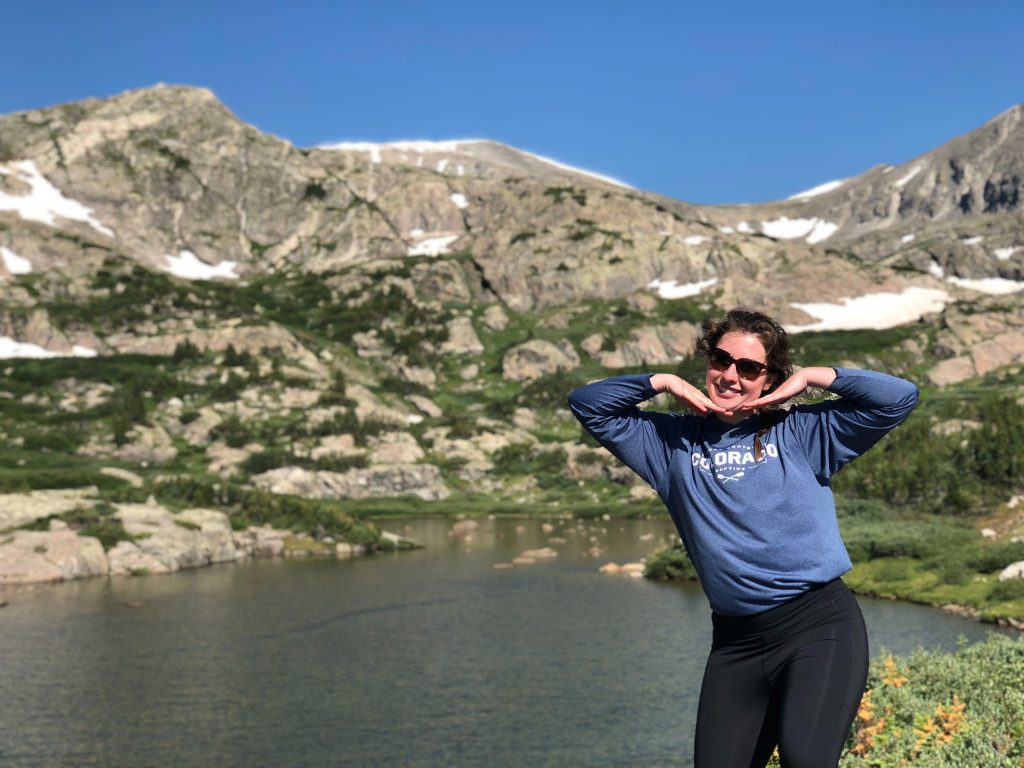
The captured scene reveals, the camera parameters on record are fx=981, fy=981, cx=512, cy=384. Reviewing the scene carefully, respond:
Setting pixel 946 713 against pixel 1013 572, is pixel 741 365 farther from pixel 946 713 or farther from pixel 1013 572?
pixel 1013 572

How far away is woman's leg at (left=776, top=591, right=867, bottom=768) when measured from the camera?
6887mm

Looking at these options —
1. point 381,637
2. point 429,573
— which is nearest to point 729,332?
point 381,637

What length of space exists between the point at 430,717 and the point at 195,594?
157ft

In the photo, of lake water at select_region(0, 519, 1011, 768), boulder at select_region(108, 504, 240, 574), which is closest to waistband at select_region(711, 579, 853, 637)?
lake water at select_region(0, 519, 1011, 768)

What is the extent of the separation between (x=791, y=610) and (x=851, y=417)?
→ 1514 millimetres

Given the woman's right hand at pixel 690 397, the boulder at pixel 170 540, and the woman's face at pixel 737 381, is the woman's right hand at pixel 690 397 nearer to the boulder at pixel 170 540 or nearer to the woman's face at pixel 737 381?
the woman's face at pixel 737 381

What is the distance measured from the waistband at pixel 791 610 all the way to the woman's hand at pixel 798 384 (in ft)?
4.66

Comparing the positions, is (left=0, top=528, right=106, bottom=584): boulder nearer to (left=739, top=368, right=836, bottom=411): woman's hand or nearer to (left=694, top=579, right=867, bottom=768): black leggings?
(left=694, top=579, right=867, bottom=768): black leggings

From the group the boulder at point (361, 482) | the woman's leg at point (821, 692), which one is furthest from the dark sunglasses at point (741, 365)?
the boulder at point (361, 482)

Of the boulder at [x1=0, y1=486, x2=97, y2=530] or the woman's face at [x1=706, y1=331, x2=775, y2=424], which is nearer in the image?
the woman's face at [x1=706, y1=331, x2=775, y2=424]

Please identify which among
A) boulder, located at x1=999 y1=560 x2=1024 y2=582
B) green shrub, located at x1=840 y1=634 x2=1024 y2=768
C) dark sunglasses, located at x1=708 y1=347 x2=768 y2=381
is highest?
dark sunglasses, located at x1=708 y1=347 x2=768 y2=381

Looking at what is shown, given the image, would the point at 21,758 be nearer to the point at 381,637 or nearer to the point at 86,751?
the point at 86,751

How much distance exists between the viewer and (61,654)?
61.6m

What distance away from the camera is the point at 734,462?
7.52 metres
